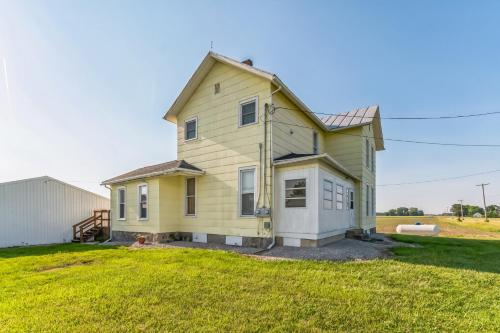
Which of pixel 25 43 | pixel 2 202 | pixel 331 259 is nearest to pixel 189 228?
pixel 331 259

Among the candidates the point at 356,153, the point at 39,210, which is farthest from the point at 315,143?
the point at 39,210

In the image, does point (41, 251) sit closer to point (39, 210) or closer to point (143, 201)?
point (143, 201)

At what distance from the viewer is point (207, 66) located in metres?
11.8

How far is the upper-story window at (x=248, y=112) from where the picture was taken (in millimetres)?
10320

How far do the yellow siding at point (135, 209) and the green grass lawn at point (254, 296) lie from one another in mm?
5024

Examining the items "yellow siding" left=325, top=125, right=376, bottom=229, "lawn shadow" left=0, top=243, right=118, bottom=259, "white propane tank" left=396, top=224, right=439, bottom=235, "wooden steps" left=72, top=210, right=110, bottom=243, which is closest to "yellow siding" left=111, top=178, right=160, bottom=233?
"lawn shadow" left=0, top=243, right=118, bottom=259

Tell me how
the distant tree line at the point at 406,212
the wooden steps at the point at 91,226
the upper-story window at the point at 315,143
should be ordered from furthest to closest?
the distant tree line at the point at 406,212, the wooden steps at the point at 91,226, the upper-story window at the point at 315,143

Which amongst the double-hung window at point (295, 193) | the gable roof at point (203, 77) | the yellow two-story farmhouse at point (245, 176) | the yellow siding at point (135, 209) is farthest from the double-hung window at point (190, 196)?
→ the double-hung window at point (295, 193)

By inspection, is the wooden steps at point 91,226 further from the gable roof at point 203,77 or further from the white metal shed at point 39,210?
the gable roof at point 203,77

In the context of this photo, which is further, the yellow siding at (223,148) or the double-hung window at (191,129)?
the double-hung window at (191,129)

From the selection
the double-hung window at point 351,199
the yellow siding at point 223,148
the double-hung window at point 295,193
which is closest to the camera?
the double-hung window at point 295,193

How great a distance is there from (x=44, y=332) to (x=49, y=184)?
14.9 m

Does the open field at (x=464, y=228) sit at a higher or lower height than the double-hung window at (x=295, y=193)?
lower

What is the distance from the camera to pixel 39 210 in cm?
1486
